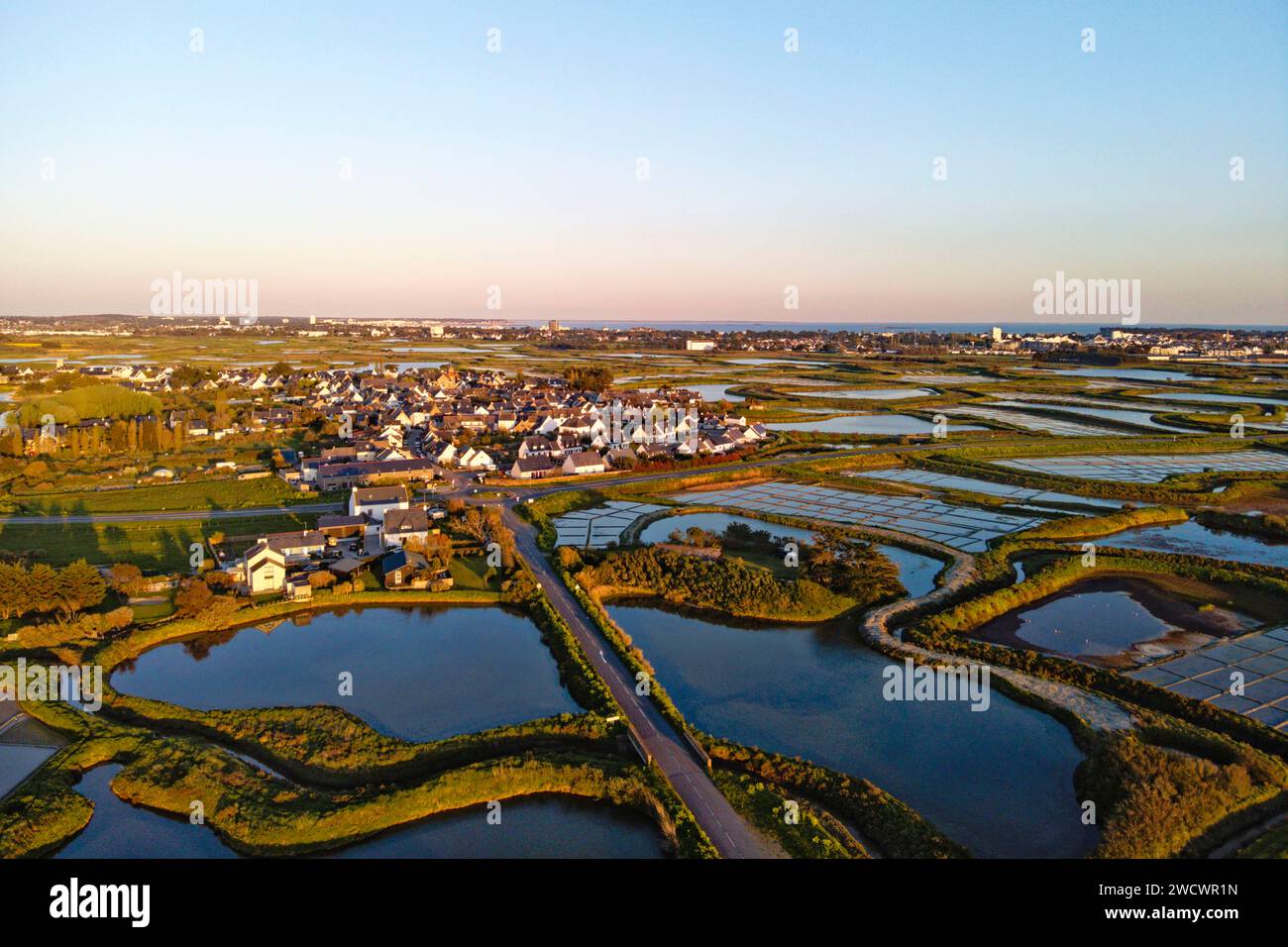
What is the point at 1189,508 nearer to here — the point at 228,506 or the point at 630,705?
the point at 630,705

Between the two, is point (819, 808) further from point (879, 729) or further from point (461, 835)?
point (461, 835)

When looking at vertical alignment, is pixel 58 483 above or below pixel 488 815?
above

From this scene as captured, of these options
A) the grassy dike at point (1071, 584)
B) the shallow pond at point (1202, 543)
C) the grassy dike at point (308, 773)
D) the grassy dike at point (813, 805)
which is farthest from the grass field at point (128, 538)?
the shallow pond at point (1202, 543)

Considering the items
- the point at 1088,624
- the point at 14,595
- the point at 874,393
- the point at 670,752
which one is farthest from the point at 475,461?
the point at 874,393

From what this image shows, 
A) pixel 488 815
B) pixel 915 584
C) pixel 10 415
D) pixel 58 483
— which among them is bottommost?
pixel 488 815

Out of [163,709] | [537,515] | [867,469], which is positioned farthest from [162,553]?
[867,469]

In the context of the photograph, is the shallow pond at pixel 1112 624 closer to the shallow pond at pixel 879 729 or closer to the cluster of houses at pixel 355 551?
the shallow pond at pixel 879 729

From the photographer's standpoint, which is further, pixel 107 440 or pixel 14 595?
pixel 107 440
